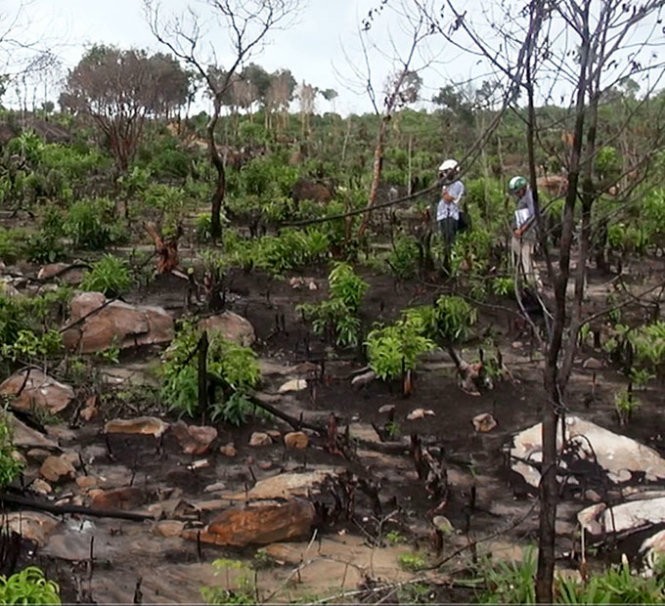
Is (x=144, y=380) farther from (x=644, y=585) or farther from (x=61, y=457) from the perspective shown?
(x=644, y=585)

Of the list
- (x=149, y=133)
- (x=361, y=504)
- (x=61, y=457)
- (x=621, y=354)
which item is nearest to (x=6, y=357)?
(x=61, y=457)

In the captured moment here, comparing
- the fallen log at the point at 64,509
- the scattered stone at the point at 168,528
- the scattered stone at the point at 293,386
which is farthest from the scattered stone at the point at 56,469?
the scattered stone at the point at 293,386

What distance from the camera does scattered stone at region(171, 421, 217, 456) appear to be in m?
6.86

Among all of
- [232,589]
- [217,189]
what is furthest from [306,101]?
[232,589]

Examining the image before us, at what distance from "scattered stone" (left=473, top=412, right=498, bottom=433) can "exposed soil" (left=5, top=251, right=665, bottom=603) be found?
0.06 meters

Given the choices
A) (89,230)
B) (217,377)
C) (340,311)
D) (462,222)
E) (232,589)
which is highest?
(462,222)

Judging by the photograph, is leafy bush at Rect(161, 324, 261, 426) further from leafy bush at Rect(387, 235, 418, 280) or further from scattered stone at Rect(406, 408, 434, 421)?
leafy bush at Rect(387, 235, 418, 280)

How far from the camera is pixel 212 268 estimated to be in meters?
11.2

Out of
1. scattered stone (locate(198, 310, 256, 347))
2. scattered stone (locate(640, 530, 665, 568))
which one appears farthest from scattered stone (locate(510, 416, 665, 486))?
scattered stone (locate(198, 310, 256, 347))

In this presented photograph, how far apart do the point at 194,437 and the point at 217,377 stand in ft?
1.89

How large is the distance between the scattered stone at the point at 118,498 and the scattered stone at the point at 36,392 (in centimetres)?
157

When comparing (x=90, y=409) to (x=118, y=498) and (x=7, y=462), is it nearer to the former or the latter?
(x=118, y=498)

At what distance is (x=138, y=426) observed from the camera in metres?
7.10

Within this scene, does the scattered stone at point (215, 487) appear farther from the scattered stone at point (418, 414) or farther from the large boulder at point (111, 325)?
the large boulder at point (111, 325)
